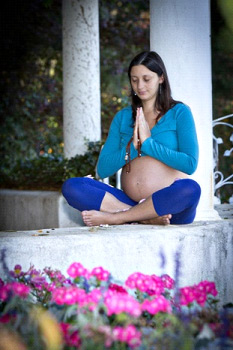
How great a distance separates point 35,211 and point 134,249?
11.4 ft

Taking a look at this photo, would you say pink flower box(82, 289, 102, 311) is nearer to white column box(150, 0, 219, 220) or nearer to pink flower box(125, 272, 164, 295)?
pink flower box(125, 272, 164, 295)

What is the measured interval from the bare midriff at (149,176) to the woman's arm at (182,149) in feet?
0.30

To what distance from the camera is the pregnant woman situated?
3611mm

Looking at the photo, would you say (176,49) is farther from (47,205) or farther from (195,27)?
(47,205)

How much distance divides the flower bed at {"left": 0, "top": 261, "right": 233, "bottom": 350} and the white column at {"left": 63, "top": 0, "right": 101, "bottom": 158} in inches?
172

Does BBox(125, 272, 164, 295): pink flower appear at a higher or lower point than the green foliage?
lower

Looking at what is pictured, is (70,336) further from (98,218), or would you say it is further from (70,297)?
(98,218)

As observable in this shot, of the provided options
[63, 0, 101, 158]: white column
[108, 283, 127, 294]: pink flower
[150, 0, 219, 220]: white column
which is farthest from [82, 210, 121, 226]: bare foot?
[63, 0, 101, 158]: white column

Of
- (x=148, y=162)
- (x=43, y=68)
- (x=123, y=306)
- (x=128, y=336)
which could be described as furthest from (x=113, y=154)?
(x=43, y=68)

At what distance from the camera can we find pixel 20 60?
9.97 meters

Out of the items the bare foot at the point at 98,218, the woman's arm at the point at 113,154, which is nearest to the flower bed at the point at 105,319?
the bare foot at the point at 98,218

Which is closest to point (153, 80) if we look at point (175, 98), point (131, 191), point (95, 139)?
point (175, 98)

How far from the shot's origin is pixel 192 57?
4012 mm

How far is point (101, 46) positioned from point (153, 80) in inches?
268
